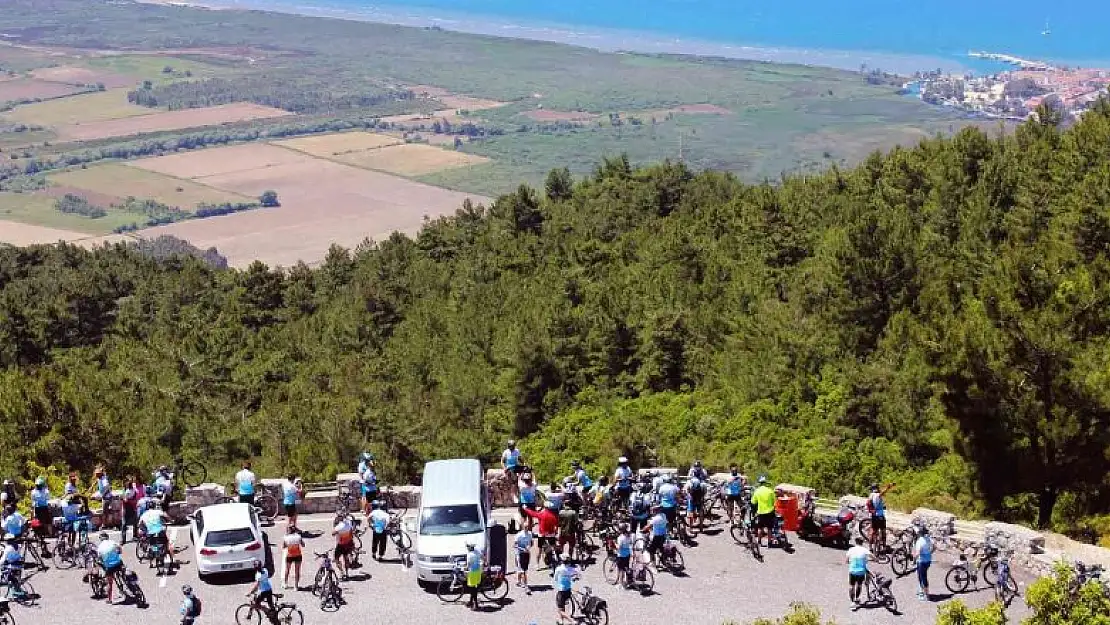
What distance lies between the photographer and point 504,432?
4472cm

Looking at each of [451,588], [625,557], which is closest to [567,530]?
[625,557]

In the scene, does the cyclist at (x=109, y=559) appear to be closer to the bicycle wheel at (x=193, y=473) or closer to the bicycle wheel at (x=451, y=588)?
the bicycle wheel at (x=451, y=588)

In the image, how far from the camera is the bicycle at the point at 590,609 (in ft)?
70.2

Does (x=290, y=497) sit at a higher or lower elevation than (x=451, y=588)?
higher

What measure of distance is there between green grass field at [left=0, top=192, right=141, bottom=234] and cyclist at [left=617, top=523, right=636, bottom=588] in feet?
438

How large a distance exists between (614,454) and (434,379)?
54.3ft

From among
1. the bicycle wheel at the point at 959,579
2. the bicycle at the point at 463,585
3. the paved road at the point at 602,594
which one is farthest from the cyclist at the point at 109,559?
the bicycle wheel at the point at 959,579

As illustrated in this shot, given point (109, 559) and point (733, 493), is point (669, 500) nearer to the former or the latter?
→ point (733, 493)

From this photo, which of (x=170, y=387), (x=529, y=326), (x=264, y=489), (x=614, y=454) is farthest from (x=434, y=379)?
(x=264, y=489)

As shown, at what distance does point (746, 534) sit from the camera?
25641 mm

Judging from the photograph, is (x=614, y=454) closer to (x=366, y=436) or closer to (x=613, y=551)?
(x=366, y=436)

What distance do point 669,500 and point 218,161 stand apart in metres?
171

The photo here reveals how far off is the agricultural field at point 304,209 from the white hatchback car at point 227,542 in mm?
105289

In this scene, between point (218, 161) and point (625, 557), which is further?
point (218, 161)
